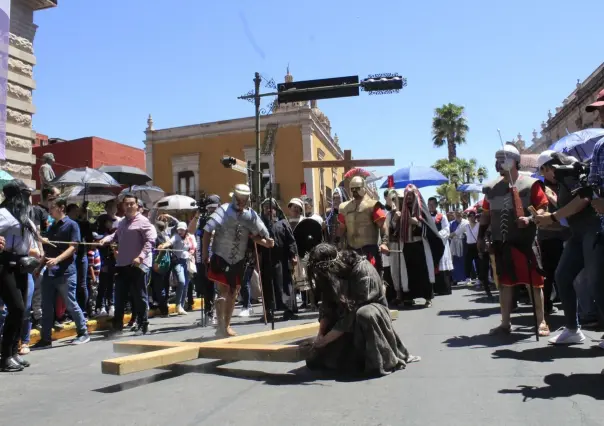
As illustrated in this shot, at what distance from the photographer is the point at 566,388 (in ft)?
12.6

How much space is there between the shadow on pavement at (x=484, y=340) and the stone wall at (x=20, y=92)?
10743 millimetres

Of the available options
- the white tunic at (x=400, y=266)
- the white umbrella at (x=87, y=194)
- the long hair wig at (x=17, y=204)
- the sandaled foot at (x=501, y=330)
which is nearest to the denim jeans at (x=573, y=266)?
the sandaled foot at (x=501, y=330)

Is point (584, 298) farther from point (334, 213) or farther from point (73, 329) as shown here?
point (73, 329)

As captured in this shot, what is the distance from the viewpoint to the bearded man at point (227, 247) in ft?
22.8

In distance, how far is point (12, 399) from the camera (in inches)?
172

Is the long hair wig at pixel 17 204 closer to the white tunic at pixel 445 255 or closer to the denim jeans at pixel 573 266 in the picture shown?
the denim jeans at pixel 573 266

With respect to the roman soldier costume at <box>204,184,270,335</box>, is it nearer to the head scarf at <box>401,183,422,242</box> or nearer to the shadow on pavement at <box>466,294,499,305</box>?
the head scarf at <box>401,183,422,242</box>

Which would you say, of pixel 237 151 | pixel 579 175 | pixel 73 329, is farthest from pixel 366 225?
pixel 237 151

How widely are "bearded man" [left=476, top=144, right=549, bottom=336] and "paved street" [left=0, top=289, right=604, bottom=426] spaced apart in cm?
45

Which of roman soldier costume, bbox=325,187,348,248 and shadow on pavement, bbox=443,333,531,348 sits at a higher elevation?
roman soldier costume, bbox=325,187,348,248

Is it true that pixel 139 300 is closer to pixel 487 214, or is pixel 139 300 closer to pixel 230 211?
pixel 230 211

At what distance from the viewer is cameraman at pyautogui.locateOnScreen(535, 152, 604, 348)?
14.9 ft

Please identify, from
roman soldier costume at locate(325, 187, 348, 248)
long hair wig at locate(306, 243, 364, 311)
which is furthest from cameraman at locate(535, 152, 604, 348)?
roman soldier costume at locate(325, 187, 348, 248)

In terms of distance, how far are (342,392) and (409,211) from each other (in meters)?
5.94
